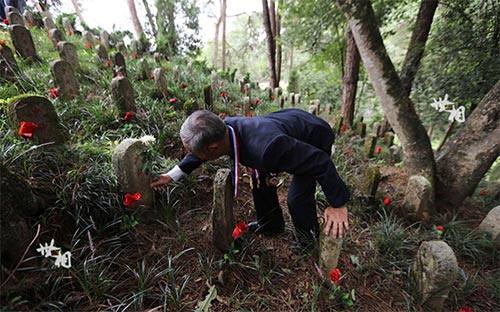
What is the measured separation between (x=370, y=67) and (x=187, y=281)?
10.8 feet

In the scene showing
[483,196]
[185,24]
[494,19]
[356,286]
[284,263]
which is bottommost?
[483,196]

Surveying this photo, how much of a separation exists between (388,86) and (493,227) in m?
1.98

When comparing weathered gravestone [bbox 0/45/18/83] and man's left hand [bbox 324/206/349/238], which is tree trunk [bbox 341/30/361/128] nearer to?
man's left hand [bbox 324/206/349/238]

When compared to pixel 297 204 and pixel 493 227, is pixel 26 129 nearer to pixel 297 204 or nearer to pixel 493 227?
pixel 297 204

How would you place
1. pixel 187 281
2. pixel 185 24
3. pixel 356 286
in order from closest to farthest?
pixel 187 281 < pixel 356 286 < pixel 185 24

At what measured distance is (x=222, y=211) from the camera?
1777 mm

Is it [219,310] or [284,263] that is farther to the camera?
[284,263]

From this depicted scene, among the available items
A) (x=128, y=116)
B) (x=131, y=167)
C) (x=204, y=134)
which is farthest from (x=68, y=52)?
(x=204, y=134)

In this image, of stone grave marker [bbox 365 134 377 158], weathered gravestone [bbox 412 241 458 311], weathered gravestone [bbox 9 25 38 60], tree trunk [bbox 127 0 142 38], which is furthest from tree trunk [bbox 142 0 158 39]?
weathered gravestone [bbox 412 241 458 311]

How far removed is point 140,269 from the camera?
1.68 metres

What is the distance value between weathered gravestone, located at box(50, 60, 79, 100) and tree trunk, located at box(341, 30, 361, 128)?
17.1ft

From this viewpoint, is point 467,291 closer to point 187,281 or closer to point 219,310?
point 219,310

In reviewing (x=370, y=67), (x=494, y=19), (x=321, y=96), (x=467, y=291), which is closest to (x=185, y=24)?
(x=321, y=96)

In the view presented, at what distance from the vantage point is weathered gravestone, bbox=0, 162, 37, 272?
52.3 inches
